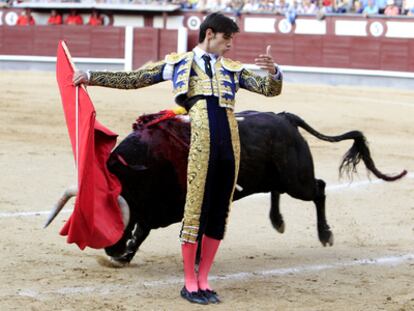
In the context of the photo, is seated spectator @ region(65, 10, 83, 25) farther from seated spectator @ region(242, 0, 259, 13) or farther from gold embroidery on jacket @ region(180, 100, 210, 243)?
gold embroidery on jacket @ region(180, 100, 210, 243)

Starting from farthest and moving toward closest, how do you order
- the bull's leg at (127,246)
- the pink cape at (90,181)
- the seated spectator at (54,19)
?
the seated spectator at (54,19) → the bull's leg at (127,246) → the pink cape at (90,181)

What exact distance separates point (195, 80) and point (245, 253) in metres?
1.35

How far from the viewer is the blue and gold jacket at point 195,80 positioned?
3762mm

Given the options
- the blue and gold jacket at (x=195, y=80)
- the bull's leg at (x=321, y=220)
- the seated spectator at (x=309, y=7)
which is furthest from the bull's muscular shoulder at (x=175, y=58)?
the seated spectator at (x=309, y=7)

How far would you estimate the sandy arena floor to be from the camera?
12.5ft

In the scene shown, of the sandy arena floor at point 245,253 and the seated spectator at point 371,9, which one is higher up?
the seated spectator at point 371,9

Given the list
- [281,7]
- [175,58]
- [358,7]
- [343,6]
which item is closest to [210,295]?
[175,58]

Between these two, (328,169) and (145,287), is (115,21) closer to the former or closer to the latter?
(328,169)

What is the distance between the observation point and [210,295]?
3783 mm

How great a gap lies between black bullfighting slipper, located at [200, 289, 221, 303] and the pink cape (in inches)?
19.0

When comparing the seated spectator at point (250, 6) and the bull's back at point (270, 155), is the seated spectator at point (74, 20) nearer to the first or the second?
the seated spectator at point (250, 6)

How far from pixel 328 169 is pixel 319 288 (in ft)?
12.2

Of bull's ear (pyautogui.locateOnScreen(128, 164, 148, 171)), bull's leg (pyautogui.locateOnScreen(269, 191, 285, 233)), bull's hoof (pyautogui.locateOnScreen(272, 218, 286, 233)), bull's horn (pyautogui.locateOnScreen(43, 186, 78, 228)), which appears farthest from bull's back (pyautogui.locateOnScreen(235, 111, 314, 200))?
bull's horn (pyautogui.locateOnScreen(43, 186, 78, 228))

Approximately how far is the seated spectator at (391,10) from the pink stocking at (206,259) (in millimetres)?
13597
